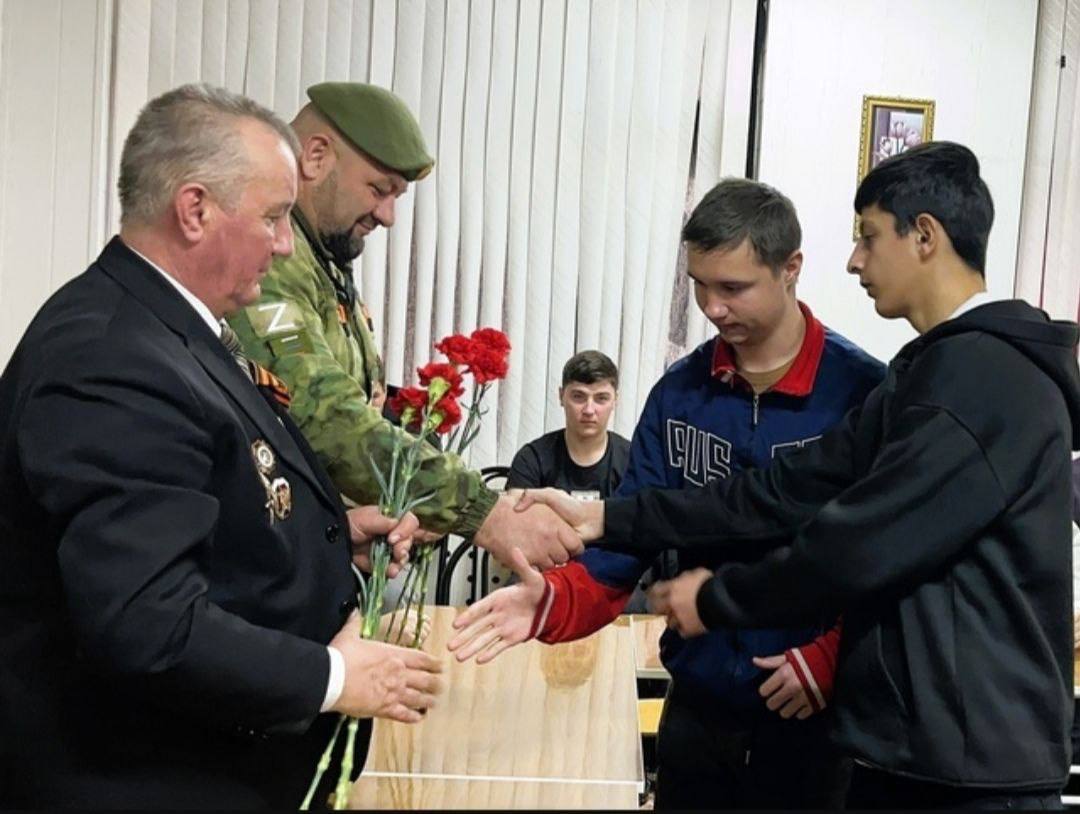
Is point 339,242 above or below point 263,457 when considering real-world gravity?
above

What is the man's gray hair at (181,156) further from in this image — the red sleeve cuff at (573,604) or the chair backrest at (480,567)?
the chair backrest at (480,567)

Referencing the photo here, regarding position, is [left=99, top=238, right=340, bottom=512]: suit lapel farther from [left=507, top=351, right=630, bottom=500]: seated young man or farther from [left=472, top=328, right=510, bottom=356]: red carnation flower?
[left=507, top=351, right=630, bottom=500]: seated young man

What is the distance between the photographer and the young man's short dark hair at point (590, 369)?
208 inches

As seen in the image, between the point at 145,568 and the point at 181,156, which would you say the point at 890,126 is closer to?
the point at 181,156

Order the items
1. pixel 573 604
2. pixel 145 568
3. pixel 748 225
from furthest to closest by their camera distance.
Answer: pixel 573 604, pixel 748 225, pixel 145 568

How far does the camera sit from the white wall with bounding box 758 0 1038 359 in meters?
5.71

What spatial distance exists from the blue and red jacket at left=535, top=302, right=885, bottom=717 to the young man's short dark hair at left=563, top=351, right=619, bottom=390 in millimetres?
2765

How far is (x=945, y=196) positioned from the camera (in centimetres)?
201

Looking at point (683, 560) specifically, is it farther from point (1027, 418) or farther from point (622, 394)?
point (622, 394)

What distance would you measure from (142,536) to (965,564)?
3.55ft

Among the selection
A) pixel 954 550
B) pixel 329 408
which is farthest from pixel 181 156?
pixel 954 550

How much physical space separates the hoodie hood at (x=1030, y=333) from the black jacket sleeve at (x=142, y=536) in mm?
1008

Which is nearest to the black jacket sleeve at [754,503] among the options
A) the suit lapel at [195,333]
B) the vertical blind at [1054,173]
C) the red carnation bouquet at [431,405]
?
the red carnation bouquet at [431,405]

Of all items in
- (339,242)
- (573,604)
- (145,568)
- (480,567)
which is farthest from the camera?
(480,567)
